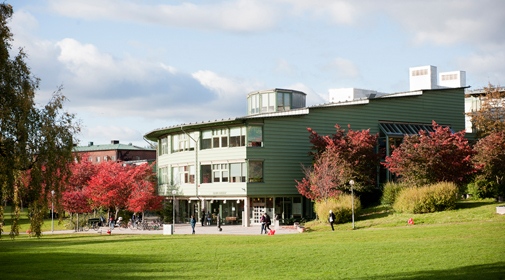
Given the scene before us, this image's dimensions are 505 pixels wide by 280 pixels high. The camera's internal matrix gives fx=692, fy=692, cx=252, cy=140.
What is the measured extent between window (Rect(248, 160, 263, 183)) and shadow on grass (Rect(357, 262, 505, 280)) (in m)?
35.4

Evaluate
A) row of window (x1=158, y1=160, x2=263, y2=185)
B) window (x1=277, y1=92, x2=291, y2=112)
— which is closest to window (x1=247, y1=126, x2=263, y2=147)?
row of window (x1=158, y1=160, x2=263, y2=185)

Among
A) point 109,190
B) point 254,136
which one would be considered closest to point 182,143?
point 109,190

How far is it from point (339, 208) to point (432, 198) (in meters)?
6.18

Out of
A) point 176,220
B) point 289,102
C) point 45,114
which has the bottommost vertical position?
point 176,220

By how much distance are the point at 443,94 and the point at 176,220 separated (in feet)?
91.0

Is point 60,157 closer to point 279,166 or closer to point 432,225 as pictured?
point 432,225

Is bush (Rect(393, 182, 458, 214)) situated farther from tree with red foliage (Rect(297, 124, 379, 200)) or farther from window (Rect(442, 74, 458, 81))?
window (Rect(442, 74, 458, 81))

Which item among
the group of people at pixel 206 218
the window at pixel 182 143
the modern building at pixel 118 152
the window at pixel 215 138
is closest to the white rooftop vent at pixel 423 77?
the window at pixel 215 138

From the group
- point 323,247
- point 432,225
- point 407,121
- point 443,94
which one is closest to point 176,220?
point 407,121

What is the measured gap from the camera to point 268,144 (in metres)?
56.6

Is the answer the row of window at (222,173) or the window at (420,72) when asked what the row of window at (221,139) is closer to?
the row of window at (222,173)

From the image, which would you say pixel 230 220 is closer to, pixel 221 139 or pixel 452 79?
pixel 221 139

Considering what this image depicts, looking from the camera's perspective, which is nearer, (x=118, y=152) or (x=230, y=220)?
(x=230, y=220)

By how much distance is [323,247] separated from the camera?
30.4m
